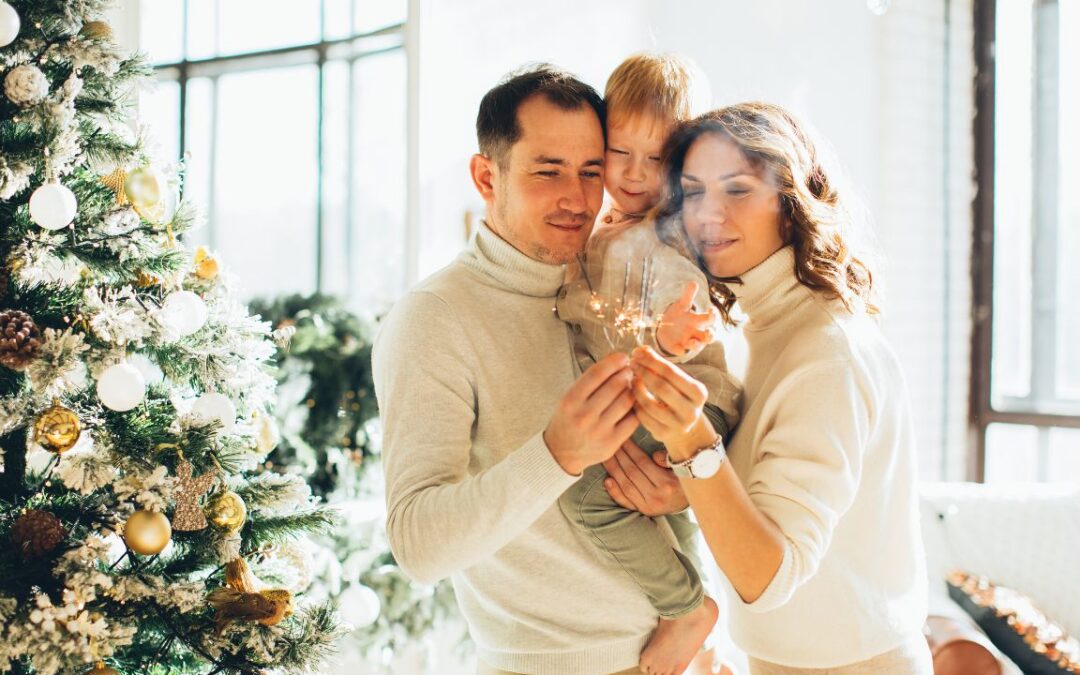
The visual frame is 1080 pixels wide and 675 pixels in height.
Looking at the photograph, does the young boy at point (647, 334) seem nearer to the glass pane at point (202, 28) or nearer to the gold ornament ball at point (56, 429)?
the gold ornament ball at point (56, 429)

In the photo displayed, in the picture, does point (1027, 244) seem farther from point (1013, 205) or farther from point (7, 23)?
point (7, 23)

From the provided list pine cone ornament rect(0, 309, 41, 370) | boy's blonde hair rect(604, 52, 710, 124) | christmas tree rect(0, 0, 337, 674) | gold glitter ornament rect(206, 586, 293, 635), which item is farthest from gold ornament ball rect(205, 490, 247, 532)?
boy's blonde hair rect(604, 52, 710, 124)

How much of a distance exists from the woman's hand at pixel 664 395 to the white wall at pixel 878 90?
2.31m

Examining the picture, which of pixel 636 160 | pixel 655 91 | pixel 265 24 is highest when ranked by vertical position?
pixel 265 24

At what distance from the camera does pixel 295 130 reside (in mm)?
4000

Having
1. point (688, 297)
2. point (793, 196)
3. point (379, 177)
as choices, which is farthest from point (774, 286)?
point (379, 177)

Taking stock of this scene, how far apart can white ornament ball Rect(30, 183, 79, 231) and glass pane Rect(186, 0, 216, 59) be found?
240 centimetres

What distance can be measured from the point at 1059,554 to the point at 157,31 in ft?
12.3

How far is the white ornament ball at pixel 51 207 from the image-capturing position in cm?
145

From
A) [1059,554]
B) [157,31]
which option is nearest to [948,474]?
[1059,554]

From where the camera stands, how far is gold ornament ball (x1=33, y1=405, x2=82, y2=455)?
1492mm

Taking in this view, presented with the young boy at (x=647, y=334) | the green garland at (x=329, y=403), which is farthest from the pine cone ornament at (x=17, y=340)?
the green garland at (x=329, y=403)

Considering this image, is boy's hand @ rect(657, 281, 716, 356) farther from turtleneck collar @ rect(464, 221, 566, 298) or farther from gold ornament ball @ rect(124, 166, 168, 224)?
gold ornament ball @ rect(124, 166, 168, 224)

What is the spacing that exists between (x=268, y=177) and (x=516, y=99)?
2796 mm
